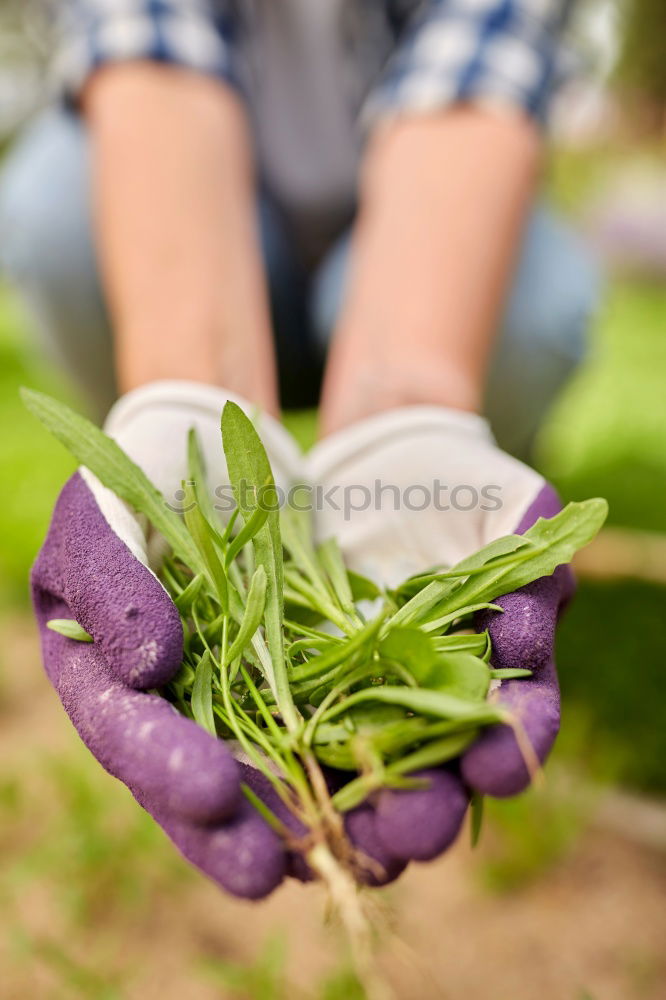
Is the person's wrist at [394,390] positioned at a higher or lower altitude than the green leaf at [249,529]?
lower

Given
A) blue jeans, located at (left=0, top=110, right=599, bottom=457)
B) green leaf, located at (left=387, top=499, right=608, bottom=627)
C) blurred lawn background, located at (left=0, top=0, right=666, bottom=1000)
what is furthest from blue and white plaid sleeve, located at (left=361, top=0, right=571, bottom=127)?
green leaf, located at (left=387, top=499, right=608, bottom=627)

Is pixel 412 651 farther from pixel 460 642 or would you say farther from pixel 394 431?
pixel 394 431

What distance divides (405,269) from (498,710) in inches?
31.1

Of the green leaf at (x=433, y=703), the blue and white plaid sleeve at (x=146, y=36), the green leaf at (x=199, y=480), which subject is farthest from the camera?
the blue and white plaid sleeve at (x=146, y=36)

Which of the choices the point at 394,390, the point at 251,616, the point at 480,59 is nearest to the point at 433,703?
the point at 251,616

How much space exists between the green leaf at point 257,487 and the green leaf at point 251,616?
0.07 feet

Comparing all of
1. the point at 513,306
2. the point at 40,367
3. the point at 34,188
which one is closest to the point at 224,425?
the point at 513,306

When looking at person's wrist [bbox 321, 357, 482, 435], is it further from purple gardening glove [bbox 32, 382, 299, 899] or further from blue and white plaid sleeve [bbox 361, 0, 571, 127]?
blue and white plaid sleeve [bbox 361, 0, 571, 127]

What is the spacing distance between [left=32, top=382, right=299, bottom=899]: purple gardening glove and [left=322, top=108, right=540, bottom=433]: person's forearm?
1.27ft

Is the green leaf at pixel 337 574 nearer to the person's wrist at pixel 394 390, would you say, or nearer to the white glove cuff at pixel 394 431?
the white glove cuff at pixel 394 431

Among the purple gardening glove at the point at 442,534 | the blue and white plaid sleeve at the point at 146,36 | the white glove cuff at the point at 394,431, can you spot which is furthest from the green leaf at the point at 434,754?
the blue and white plaid sleeve at the point at 146,36

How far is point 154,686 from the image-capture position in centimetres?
64

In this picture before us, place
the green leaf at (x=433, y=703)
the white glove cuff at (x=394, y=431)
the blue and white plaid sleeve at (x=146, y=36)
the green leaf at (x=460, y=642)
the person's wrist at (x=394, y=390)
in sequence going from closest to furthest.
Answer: the green leaf at (x=433, y=703) → the green leaf at (x=460, y=642) → the white glove cuff at (x=394, y=431) → the person's wrist at (x=394, y=390) → the blue and white plaid sleeve at (x=146, y=36)

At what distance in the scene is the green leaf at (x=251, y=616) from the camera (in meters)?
0.65
